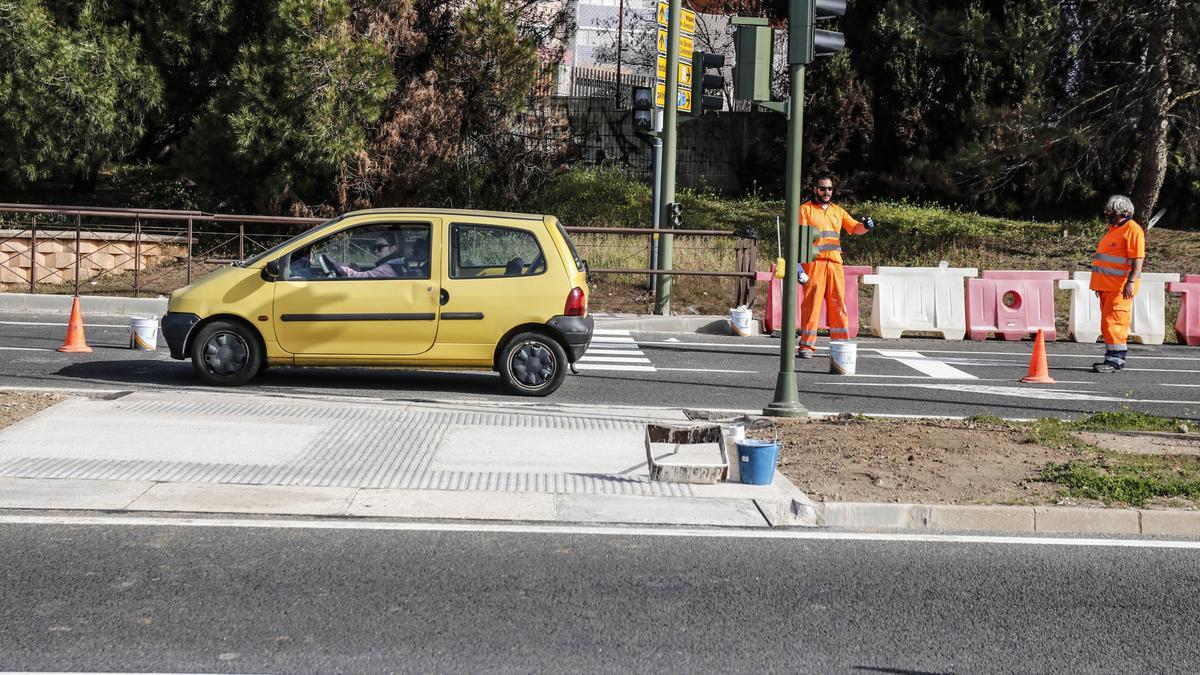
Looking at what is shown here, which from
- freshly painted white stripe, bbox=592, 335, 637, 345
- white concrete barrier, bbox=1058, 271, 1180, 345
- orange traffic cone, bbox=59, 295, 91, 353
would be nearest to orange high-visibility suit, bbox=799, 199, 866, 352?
freshly painted white stripe, bbox=592, 335, 637, 345

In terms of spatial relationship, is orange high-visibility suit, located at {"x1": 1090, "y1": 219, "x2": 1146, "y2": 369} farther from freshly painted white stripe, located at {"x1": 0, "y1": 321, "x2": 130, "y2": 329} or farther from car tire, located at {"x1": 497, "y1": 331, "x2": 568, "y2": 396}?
freshly painted white stripe, located at {"x1": 0, "y1": 321, "x2": 130, "y2": 329}

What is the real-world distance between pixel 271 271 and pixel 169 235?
12.2 m

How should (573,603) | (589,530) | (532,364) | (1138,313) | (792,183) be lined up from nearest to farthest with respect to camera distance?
1. (573,603)
2. (589,530)
3. (792,183)
4. (532,364)
5. (1138,313)

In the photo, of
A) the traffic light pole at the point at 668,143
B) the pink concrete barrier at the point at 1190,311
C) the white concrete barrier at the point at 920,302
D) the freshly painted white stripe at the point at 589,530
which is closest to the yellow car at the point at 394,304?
the freshly painted white stripe at the point at 589,530

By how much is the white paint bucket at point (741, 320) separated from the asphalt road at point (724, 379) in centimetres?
120

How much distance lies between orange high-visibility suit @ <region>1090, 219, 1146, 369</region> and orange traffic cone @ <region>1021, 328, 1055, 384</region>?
1.11 metres

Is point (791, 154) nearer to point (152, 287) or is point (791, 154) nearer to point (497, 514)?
point (497, 514)

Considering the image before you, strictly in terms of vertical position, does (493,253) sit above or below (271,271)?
above

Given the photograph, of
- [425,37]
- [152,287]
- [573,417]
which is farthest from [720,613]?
[425,37]

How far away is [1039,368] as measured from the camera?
1429 cm

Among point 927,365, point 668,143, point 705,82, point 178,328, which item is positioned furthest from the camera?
point 668,143

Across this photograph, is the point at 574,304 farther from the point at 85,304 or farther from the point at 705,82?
the point at 85,304

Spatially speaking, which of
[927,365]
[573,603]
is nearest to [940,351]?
[927,365]

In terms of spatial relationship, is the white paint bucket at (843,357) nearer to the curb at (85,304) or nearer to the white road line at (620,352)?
the white road line at (620,352)
